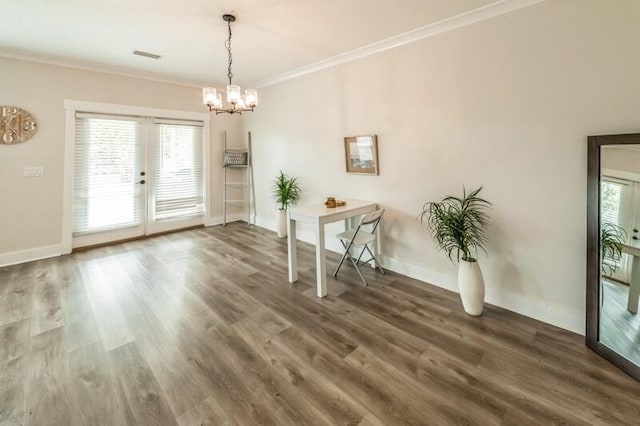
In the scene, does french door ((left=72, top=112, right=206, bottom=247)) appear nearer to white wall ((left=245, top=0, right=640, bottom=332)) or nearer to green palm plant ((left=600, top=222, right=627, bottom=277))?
white wall ((left=245, top=0, right=640, bottom=332))

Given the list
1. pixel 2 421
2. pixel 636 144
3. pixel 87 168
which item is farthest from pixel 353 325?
pixel 87 168

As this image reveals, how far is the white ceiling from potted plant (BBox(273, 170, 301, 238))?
5.97 feet

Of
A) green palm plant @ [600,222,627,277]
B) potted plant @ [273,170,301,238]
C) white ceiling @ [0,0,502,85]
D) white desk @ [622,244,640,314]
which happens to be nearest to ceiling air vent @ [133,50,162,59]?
white ceiling @ [0,0,502,85]

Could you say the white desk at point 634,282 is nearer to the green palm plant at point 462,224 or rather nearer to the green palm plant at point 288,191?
the green palm plant at point 462,224

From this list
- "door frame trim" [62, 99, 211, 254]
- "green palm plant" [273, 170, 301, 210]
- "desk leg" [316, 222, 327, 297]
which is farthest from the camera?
"green palm plant" [273, 170, 301, 210]

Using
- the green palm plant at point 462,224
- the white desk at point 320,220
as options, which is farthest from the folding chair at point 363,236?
the green palm plant at point 462,224

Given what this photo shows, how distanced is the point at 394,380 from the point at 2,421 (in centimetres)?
222

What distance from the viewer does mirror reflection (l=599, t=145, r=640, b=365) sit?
1880 millimetres

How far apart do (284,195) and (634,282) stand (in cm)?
413

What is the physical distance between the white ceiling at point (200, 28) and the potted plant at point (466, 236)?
5.94ft

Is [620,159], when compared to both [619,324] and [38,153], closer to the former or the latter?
[619,324]

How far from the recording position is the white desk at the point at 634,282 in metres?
1.87

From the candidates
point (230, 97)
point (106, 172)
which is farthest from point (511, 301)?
point (106, 172)

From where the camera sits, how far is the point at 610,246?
2016 mm
